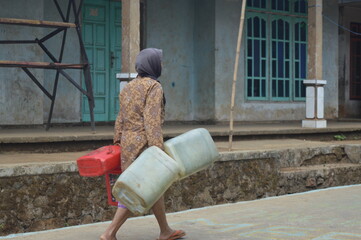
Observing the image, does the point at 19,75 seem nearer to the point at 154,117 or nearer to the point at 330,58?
the point at 154,117

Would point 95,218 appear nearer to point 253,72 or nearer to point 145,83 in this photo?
point 145,83

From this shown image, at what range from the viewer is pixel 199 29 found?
12.9 meters

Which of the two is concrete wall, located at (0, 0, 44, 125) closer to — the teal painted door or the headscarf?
the teal painted door

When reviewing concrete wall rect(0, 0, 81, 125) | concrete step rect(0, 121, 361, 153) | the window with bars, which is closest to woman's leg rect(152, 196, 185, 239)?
concrete step rect(0, 121, 361, 153)

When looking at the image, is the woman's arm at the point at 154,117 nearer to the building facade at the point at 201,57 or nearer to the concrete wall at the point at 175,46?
the building facade at the point at 201,57

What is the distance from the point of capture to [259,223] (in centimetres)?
554

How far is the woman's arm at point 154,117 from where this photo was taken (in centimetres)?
442

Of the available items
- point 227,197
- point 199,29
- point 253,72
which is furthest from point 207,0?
point 227,197

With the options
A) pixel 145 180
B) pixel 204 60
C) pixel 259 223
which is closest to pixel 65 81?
pixel 204 60

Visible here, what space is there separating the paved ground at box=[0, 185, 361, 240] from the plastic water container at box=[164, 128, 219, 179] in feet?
2.31

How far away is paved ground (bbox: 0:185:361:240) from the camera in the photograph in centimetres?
500

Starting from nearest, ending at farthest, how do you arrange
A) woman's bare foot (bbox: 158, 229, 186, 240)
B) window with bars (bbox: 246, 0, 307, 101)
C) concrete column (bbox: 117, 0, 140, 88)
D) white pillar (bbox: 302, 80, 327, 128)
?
woman's bare foot (bbox: 158, 229, 186, 240), concrete column (bbox: 117, 0, 140, 88), white pillar (bbox: 302, 80, 327, 128), window with bars (bbox: 246, 0, 307, 101)

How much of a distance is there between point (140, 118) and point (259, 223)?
1613 millimetres

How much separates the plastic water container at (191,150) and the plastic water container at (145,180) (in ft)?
0.39
